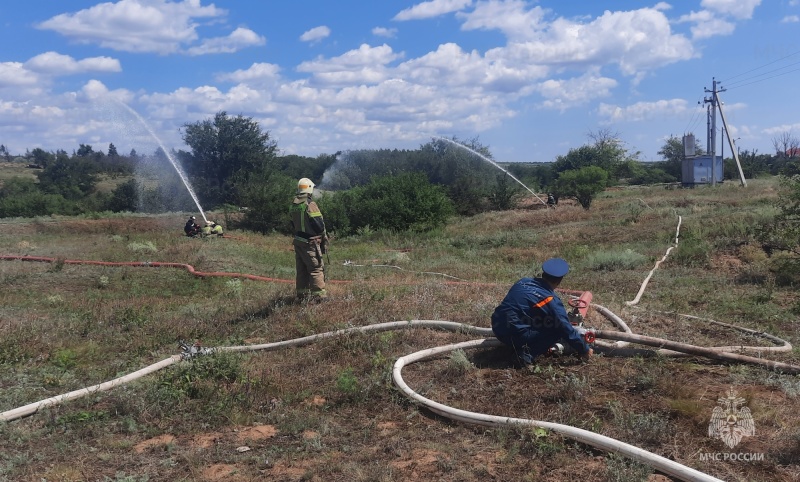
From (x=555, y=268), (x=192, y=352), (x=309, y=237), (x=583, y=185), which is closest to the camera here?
(x=555, y=268)

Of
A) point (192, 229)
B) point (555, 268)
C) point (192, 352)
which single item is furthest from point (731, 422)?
point (192, 229)

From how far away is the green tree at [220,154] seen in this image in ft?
122

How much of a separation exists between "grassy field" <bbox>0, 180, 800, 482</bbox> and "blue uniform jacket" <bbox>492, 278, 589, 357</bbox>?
21 centimetres

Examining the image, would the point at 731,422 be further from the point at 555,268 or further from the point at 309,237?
the point at 309,237

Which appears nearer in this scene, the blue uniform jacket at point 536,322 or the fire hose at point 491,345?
the fire hose at point 491,345

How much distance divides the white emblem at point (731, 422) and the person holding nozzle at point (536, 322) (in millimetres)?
1328

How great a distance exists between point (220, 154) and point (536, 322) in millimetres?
34777

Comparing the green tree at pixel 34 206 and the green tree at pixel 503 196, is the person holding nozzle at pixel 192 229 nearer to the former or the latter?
the green tree at pixel 503 196

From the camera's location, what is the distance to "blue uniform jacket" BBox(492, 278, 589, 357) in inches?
209

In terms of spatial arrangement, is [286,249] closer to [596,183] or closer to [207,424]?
[207,424]

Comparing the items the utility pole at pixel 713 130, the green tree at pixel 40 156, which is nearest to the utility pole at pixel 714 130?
the utility pole at pixel 713 130

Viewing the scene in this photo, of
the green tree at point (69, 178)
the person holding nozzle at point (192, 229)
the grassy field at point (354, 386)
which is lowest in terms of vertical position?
the grassy field at point (354, 386)

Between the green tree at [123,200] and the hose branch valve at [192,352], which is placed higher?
the green tree at [123,200]

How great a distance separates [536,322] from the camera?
538 cm
